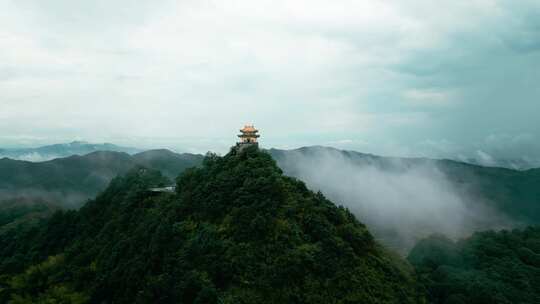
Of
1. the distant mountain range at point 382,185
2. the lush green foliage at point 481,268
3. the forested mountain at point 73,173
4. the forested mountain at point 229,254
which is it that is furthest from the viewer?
the forested mountain at point 73,173

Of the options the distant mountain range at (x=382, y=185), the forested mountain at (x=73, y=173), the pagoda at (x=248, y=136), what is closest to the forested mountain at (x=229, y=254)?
the pagoda at (x=248, y=136)

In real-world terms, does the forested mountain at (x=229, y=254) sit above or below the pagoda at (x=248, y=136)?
below

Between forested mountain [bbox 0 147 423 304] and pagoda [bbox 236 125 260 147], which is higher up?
pagoda [bbox 236 125 260 147]

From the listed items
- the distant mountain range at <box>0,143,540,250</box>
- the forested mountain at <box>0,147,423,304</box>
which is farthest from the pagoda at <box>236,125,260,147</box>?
the distant mountain range at <box>0,143,540,250</box>

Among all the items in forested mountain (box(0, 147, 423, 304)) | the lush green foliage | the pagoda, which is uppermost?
the pagoda

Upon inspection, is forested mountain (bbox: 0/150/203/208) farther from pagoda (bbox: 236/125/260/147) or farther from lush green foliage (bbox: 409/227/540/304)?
lush green foliage (bbox: 409/227/540/304)

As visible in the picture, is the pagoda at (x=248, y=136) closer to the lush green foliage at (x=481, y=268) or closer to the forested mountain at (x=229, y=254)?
the forested mountain at (x=229, y=254)
